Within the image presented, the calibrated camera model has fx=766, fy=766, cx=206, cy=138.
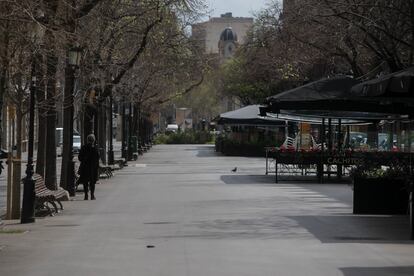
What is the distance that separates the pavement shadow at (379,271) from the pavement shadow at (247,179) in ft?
53.9

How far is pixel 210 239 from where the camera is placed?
1227 cm

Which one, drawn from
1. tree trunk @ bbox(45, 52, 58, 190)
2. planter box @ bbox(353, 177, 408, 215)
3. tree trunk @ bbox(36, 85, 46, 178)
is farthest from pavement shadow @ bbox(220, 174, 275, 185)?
planter box @ bbox(353, 177, 408, 215)

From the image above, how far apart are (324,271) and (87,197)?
12.1m

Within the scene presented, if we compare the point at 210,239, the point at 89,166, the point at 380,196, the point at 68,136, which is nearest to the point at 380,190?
the point at 380,196

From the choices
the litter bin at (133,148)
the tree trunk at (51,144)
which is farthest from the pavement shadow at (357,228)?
the litter bin at (133,148)

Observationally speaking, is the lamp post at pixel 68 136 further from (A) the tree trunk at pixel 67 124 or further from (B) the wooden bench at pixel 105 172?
(B) the wooden bench at pixel 105 172

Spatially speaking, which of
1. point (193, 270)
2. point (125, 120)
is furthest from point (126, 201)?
point (125, 120)

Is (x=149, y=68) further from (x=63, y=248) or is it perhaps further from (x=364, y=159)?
(x=63, y=248)

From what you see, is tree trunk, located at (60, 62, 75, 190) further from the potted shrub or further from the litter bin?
the litter bin

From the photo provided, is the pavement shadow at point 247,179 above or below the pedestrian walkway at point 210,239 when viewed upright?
above

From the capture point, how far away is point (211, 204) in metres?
18.4

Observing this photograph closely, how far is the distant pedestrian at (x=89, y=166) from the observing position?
2044cm

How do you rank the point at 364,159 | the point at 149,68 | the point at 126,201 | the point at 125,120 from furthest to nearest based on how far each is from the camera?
the point at 125,120 < the point at 149,68 < the point at 126,201 < the point at 364,159

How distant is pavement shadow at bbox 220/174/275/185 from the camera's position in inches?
1049
